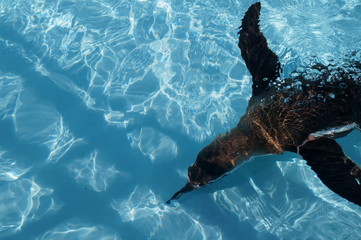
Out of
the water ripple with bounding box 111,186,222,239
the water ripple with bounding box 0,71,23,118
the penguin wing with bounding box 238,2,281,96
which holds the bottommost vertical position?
the water ripple with bounding box 111,186,222,239

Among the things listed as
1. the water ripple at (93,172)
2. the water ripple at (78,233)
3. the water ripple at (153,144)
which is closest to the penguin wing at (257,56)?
the water ripple at (153,144)

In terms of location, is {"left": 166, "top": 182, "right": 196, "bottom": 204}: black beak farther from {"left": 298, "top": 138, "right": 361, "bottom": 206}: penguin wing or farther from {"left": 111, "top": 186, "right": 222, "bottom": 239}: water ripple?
{"left": 298, "top": 138, "right": 361, "bottom": 206}: penguin wing

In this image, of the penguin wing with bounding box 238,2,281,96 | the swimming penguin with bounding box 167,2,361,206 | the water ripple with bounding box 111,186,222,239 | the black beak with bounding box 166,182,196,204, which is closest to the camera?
the swimming penguin with bounding box 167,2,361,206

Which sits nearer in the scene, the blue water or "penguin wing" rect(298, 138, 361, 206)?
"penguin wing" rect(298, 138, 361, 206)

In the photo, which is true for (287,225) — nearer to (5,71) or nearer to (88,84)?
(88,84)

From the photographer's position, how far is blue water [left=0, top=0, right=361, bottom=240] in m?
4.29

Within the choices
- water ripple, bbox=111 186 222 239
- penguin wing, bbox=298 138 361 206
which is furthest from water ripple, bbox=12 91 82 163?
penguin wing, bbox=298 138 361 206

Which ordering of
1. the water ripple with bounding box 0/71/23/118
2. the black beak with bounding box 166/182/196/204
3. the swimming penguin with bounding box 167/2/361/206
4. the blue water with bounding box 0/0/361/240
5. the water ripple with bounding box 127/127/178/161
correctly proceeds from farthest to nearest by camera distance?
the water ripple with bounding box 0/71/23/118
the water ripple with bounding box 127/127/178/161
the blue water with bounding box 0/0/361/240
the black beak with bounding box 166/182/196/204
the swimming penguin with bounding box 167/2/361/206

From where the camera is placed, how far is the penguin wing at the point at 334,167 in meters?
3.54

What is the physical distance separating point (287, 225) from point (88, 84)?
4072 mm

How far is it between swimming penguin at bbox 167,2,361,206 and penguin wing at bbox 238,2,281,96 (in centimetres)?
32

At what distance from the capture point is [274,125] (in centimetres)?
393

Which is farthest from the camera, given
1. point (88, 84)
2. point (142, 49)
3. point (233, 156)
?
point (142, 49)

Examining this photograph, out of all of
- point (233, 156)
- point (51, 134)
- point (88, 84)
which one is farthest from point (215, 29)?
point (51, 134)
